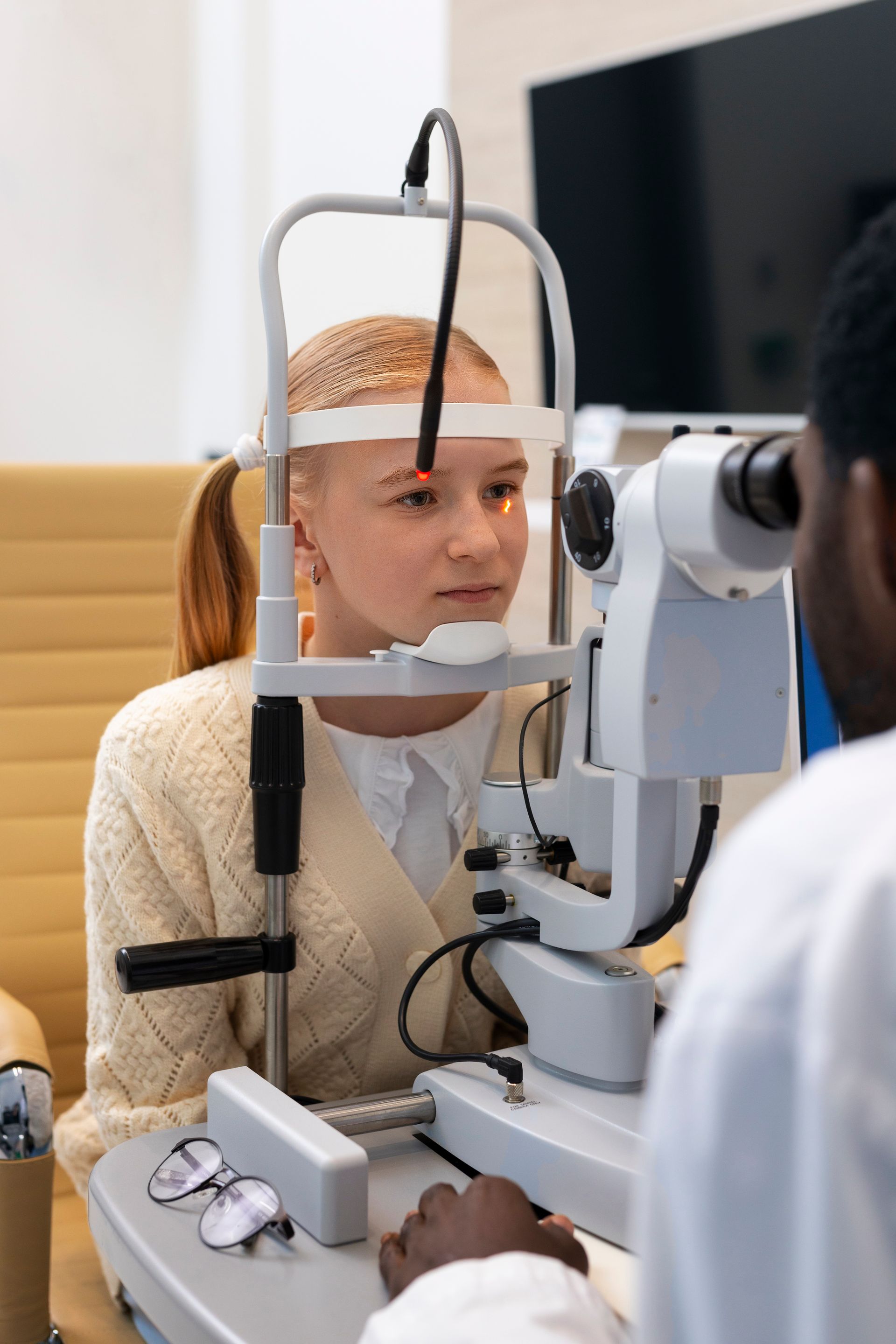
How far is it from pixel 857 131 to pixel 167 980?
5.88ft

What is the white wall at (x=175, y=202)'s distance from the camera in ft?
10.1

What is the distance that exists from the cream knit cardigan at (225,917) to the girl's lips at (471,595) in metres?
0.16

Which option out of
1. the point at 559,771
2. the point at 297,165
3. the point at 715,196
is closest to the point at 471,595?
the point at 559,771

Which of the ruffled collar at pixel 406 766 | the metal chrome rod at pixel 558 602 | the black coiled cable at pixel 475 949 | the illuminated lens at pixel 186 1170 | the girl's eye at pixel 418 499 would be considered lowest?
the illuminated lens at pixel 186 1170

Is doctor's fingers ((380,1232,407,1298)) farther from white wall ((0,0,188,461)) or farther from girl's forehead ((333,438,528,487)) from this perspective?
white wall ((0,0,188,461))

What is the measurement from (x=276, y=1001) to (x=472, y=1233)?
33cm

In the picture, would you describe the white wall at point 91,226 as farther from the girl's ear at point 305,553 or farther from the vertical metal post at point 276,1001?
the vertical metal post at point 276,1001

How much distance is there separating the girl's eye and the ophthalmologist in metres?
0.52

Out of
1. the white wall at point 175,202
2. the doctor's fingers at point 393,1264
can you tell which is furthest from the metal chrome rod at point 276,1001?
the white wall at point 175,202

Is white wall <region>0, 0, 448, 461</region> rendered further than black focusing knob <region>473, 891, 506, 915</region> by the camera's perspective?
Yes

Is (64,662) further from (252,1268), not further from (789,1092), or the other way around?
(789,1092)

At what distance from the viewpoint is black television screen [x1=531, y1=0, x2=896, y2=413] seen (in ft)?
6.73

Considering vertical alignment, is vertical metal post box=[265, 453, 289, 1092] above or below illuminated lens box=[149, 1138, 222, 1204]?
above

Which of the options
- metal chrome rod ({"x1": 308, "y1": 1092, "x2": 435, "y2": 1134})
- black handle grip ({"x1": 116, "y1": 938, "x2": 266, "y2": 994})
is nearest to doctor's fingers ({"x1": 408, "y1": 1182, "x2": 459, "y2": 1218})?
metal chrome rod ({"x1": 308, "y1": 1092, "x2": 435, "y2": 1134})
